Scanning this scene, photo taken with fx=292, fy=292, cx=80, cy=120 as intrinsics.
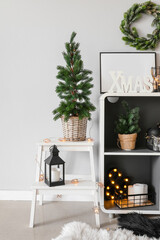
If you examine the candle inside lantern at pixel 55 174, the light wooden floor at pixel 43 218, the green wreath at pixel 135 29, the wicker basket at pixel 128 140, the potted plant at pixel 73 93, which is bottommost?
the light wooden floor at pixel 43 218

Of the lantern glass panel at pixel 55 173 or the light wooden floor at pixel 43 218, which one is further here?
the lantern glass panel at pixel 55 173

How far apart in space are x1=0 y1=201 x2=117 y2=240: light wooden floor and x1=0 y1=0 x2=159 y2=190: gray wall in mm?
245

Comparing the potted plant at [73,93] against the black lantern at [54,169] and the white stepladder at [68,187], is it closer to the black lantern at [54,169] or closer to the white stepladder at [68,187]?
the white stepladder at [68,187]

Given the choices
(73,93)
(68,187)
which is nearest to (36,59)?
(73,93)

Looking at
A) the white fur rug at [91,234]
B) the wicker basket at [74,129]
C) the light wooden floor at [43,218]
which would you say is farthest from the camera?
the wicker basket at [74,129]

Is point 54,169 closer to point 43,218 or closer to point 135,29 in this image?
point 43,218

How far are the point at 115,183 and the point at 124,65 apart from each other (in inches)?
35.4

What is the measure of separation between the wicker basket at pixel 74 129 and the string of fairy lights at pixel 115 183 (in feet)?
1.34

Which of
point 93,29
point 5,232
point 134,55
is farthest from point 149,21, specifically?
point 5,232

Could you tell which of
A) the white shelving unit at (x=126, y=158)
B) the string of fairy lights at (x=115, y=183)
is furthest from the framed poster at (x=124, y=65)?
the string of fairy lights at (x=115, y=183)

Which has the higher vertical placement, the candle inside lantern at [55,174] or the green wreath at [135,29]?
the green wreath at [135,29]

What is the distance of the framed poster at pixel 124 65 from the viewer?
7.29 ft

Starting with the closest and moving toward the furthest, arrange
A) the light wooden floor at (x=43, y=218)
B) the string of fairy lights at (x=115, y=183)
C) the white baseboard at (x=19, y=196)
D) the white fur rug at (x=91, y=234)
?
the white fur rug at (x=91, y=234) < the light wooden floor at (x=43, y=218) < the string of fairy lights at (x=115, y=183) < the white baseboard at (x=19, y=196)

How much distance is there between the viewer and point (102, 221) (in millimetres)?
1974
